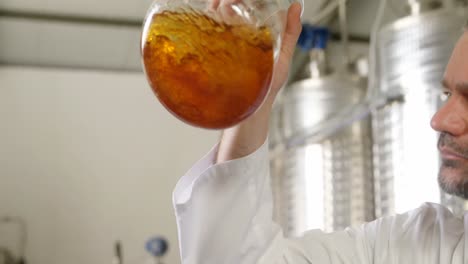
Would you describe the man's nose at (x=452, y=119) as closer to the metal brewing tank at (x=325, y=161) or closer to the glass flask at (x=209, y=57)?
the glass flask at (x=209, y=57)

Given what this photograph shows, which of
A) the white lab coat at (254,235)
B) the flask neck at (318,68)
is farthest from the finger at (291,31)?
the flask neck at (318,68)

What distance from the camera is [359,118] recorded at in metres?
1.70

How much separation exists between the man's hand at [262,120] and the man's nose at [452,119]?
22cm

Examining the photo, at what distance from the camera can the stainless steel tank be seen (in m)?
1.68

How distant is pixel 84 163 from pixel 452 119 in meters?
2.47

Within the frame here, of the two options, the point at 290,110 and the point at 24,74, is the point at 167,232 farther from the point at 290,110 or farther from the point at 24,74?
the point at 290,110

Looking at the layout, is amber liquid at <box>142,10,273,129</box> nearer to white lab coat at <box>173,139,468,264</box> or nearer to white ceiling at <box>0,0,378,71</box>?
white lab coat at <box>173,139,468,264</box>

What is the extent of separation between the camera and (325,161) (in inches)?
68.7

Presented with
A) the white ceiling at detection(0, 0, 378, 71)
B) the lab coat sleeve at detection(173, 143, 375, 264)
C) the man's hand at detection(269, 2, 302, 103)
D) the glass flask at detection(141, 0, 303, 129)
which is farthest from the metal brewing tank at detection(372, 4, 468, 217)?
the white ceiling at detection(0, 0, 378, 71)

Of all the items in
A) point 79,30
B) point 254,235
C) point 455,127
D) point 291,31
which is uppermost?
point 79,30

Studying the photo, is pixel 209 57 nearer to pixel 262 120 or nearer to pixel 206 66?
pixel 206 66

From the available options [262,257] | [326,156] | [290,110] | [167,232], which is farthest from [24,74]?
[262,257]

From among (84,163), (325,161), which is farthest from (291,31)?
(84,163)

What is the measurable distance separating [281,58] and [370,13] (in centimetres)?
177
